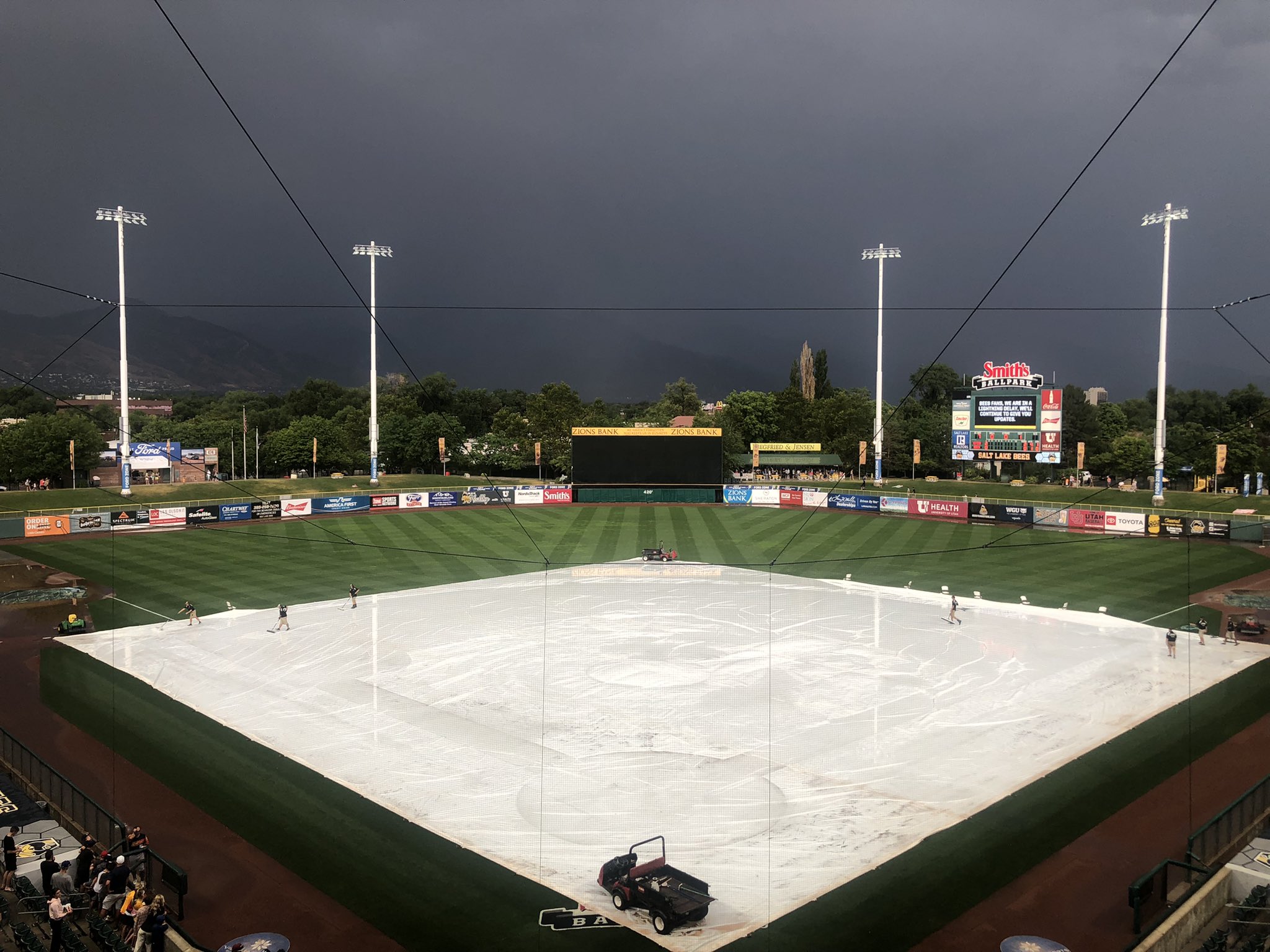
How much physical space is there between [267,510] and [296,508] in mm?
1965

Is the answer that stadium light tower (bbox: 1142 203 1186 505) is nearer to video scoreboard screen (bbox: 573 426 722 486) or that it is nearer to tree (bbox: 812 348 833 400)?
video scoreboard screen (bbox: 573 426 722 486)

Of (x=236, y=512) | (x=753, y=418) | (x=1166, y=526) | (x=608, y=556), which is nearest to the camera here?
(x=608, y=556)

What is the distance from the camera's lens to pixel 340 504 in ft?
197

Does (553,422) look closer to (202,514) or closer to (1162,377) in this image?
(202,514)

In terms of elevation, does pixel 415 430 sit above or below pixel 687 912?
above

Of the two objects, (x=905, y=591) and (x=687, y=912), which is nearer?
(x=687, y=912)

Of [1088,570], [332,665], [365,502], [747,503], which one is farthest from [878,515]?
[332,665]

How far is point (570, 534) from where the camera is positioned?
1993 inches

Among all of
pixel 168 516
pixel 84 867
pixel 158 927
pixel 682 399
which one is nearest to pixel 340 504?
pixel 168 516

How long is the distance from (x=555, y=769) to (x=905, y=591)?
21.6 metres

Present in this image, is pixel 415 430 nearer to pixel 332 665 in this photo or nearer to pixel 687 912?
pixel 332 665

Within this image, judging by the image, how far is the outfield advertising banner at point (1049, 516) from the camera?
50.0m

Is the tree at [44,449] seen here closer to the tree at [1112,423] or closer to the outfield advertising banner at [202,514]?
the outfield advertising banner at [202,514]

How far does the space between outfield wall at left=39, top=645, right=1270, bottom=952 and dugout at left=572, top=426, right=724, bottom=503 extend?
145 ft
